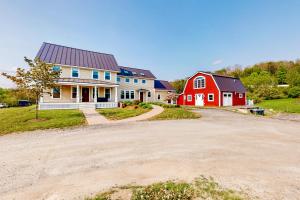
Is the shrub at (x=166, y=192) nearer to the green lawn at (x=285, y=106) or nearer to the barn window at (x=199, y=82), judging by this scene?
the green lawn at (x=285, y=106)

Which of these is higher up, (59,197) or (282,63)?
(282,63)

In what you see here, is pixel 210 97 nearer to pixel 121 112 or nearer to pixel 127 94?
pixel 127 94

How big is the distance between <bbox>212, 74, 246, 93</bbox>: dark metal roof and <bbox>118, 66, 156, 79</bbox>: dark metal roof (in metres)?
12.8

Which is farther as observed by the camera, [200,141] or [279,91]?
[279,91]

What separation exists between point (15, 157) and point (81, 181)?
3391 mm

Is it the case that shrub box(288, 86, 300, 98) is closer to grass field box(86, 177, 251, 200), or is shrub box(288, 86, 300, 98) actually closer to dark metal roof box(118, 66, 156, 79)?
dark metal roof box(118, 66, 156, 79)

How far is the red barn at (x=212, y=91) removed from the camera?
90.5ft

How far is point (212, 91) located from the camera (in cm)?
2822

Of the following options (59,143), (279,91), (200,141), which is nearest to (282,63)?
(279,91)

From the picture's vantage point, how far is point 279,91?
40969mm

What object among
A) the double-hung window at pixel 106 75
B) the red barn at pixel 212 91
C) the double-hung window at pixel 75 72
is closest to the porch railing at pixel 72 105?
the double-hung window at pixel 75 72

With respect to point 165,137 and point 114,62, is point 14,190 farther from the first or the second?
point 114,62

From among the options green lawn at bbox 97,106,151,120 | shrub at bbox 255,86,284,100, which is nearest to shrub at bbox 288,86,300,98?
shrub at bbox 255,86,284,100

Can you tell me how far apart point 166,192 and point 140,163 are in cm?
177
